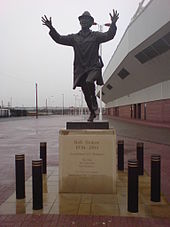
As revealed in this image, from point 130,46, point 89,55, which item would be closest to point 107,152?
point 89,55

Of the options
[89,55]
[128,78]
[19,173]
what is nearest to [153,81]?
[128,78]

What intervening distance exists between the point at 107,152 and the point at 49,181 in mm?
1929

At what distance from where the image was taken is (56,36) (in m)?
6.62

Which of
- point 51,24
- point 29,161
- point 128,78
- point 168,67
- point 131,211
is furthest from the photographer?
point 128,78

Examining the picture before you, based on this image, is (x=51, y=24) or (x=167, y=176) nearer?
(x=51, y=24)

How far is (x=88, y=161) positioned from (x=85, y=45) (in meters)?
2.67

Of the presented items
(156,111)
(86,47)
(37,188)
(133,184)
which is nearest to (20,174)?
(37,188)

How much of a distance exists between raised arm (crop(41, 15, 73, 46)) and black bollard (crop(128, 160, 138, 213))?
335cm

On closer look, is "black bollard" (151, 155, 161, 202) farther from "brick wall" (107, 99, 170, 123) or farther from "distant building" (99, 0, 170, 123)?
"brick wall" (107, 99, 170, 123)

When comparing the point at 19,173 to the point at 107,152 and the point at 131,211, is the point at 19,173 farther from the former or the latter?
the point at 131,211

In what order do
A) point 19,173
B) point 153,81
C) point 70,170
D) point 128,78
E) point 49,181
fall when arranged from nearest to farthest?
point 19,173 < point 70,170 < point 49,181 < point 153,81 < point 128,78

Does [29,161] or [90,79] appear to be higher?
[90,79]

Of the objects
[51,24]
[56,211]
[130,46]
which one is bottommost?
[56,211]

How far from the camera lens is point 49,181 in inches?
275
